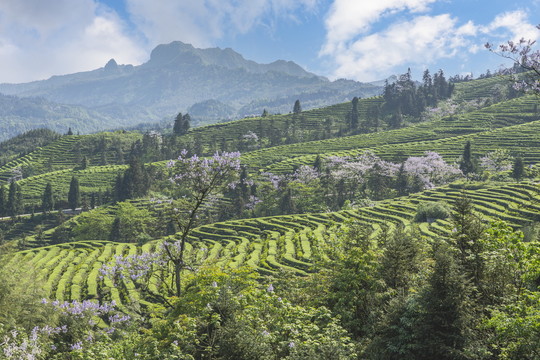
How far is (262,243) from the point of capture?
197 ft

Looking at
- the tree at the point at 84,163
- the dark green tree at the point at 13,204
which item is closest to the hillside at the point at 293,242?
the dark green tree at the point at 13,204

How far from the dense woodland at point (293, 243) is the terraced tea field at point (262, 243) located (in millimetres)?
396

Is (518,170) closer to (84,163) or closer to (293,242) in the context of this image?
(293,242)

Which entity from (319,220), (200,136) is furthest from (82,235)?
(200,136)

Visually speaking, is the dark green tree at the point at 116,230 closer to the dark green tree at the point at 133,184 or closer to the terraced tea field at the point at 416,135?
the dark green tree at the point at 133,184

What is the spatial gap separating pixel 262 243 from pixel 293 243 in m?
5.44

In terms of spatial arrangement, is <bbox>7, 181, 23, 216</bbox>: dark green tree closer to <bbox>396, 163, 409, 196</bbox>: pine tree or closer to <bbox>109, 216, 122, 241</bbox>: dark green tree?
<bbox>109, 216, 122, 241</bbox>: dark green tree

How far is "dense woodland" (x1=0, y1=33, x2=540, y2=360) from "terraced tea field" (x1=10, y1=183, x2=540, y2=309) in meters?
0.40

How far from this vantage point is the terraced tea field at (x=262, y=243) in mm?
47875

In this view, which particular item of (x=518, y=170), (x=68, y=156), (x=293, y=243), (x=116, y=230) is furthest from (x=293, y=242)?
(x=68, y=156)

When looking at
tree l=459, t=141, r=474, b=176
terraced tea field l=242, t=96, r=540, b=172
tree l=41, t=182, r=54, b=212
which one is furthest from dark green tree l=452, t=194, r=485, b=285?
tree l=41, t=182, r=54, b=212

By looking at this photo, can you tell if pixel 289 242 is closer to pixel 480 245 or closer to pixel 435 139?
pixel 480 245

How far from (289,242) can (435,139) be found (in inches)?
4283

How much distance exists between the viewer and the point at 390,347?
43.0 feet
